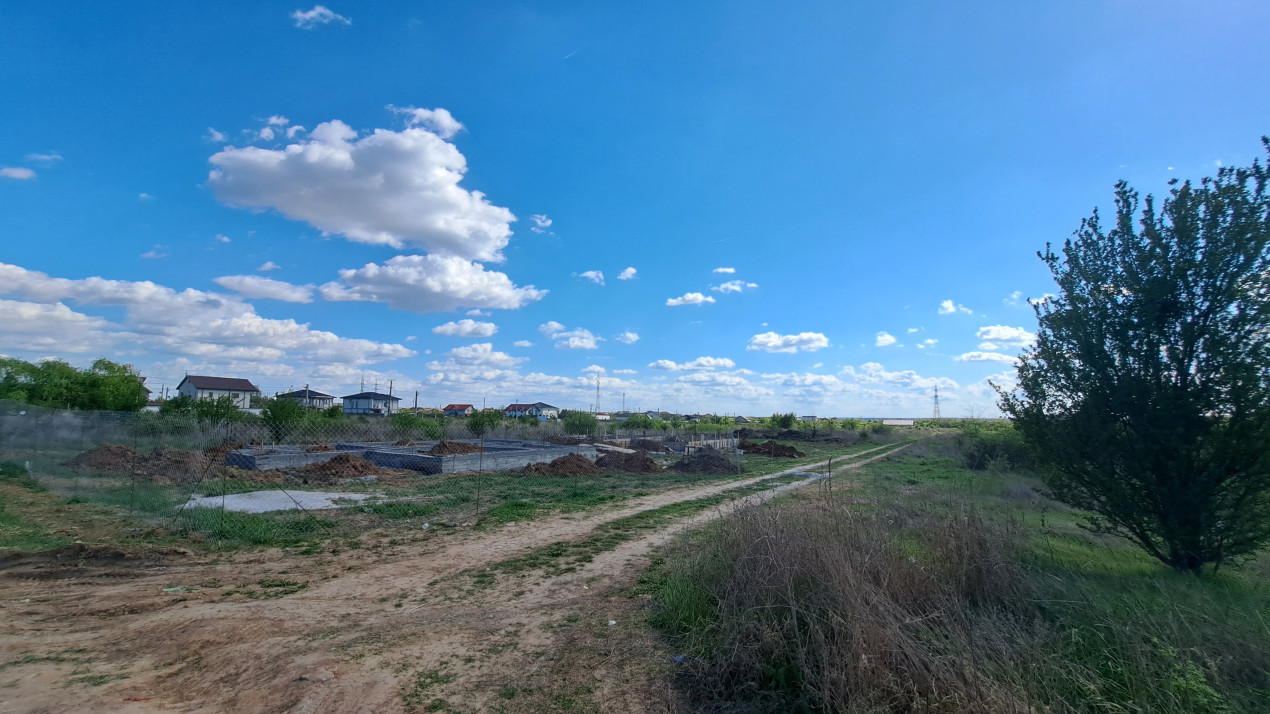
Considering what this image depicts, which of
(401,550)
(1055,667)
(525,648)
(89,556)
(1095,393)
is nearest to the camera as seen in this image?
(1055,667)

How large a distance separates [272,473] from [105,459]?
751 centimetres

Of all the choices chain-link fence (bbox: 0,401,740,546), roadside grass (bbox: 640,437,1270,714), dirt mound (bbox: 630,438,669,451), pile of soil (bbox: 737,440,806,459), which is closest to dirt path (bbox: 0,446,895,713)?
roadside grass (bbox: 640,437,1270,714)

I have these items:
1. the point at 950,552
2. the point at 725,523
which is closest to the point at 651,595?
the point at 725,523

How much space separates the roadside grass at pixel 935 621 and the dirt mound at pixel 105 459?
848 inches

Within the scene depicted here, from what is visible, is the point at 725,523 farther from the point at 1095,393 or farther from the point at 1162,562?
the point at 1162,562

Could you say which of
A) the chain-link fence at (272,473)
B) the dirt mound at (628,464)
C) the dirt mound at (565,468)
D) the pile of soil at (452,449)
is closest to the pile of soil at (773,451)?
the chain-link fence at (272,473)

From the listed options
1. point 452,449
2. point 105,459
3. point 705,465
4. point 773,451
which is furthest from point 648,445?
point 105,459

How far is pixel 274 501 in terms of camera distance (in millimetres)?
13664

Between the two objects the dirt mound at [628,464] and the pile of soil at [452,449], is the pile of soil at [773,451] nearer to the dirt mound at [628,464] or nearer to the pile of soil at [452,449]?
the dirt mound at [628,464]

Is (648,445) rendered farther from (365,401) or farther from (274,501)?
(365,401)

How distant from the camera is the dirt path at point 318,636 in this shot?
4.52 m

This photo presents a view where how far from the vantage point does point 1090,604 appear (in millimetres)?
5000

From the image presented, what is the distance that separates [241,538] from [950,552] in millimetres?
10905

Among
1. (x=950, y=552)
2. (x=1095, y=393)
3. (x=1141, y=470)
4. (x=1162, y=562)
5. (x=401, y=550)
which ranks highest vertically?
(x=1095, y=393)
